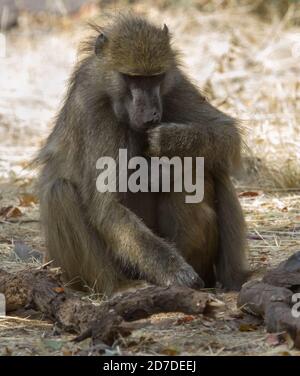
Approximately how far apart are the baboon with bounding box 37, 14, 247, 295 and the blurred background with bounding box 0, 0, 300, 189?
1.44 metres

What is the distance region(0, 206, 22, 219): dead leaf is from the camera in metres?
7.40

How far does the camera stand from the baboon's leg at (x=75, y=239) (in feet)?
17.5

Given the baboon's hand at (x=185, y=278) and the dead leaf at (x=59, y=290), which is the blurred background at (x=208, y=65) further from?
the dead leaf at (x=59, y=290)

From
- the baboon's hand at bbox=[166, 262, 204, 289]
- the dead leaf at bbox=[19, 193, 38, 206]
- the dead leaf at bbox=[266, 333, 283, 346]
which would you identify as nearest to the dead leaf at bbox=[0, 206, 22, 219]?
the dead leaf at bbox=[19, 193, 38, 206]

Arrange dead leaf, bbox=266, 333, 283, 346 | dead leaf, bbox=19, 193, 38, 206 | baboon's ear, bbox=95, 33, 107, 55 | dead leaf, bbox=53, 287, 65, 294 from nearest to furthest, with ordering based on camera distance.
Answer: dead leaf, bbox=266, 333, 283, 346 < dead leaf, bbox=53, 287, 65, 294 < baboon's ear, bbox=95, 33, 107, 55 < dead leaf, bbox=19, 193, 38, 206

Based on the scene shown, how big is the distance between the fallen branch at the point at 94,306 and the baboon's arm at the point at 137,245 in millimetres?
509

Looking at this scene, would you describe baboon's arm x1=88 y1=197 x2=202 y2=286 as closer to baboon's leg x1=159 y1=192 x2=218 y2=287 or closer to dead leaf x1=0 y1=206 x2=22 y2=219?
baboon's leg x1=159 y1=192 x2=218 y2=287

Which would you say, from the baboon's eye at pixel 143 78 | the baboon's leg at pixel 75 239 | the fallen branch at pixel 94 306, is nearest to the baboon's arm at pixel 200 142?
the baboon's eye at pixel 143 78

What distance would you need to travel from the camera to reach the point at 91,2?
14188mm

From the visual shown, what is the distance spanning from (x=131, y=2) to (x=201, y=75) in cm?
429

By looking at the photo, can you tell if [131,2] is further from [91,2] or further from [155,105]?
[155,105]

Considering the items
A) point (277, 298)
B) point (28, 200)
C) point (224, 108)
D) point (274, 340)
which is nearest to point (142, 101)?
point (277, 298)

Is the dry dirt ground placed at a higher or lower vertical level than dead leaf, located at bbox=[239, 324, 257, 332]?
higher

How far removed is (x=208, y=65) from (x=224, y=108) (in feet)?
5.09
